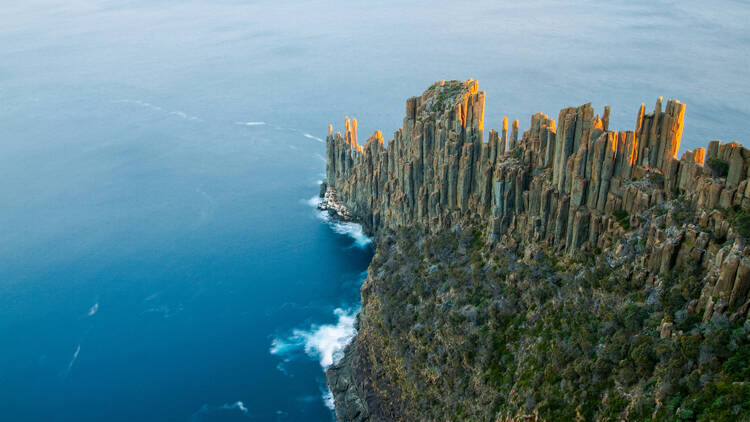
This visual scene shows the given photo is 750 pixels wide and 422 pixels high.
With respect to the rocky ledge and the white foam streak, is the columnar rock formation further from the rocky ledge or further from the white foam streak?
the white foam streak

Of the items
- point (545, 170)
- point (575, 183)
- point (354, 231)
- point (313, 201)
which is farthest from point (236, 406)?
point (313, 201)

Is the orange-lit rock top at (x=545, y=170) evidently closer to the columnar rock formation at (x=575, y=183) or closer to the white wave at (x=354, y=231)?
the columnar rock formation at (x=575, y=183)

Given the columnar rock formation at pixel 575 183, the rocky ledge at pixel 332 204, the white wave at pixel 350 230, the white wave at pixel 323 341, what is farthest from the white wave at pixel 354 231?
the white wave at pixel 323 341

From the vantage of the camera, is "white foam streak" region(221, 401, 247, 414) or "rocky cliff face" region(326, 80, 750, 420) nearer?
"rocky cliff face" region(326, 80, 750, 420)

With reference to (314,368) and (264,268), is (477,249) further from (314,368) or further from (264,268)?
(264,268)

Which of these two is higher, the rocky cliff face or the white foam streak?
the rocky cliff face

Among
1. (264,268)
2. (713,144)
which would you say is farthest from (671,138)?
(264,268)

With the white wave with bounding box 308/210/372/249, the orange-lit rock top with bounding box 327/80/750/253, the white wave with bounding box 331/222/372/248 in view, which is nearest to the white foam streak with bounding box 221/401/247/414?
the orange-lit rock top with bounding box 327/80/750/253
